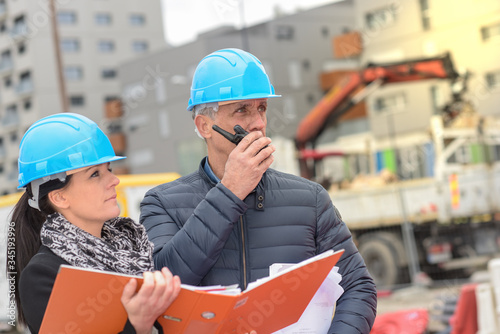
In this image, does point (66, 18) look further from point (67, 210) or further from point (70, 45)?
point (67, 210)

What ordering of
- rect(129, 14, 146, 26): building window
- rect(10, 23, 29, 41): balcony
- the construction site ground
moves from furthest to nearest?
rect(129, 14, 146, 26): building window < rect(10, 23, 29, 41): balcony < the construction site ground

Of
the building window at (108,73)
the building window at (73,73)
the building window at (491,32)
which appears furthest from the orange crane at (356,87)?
the building window at (73,73)

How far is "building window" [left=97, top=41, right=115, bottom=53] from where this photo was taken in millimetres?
44500

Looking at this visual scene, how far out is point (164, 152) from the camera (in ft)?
126

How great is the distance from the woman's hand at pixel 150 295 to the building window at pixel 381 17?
21.6 metres

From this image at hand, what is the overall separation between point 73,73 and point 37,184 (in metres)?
45.4

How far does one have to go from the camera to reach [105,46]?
148 ft

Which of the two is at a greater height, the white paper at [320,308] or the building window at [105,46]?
the building window at [105,46]

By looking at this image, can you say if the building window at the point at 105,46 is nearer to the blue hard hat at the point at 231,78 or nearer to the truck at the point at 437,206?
the truck at the point at 437,206

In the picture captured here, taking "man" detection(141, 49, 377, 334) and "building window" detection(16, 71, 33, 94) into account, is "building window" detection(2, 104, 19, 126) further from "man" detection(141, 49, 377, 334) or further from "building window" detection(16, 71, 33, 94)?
"man" detection(141, 49, 377, 334)

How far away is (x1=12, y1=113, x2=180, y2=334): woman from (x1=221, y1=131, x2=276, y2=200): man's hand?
0.34 m

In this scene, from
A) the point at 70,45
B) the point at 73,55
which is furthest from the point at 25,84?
the point at 70,45

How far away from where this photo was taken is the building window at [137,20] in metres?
44.6

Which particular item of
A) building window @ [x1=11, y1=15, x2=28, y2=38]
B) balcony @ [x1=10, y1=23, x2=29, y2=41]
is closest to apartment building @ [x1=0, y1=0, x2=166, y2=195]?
building window @ [x1=11, y1=15, x2=28, y2=38]
